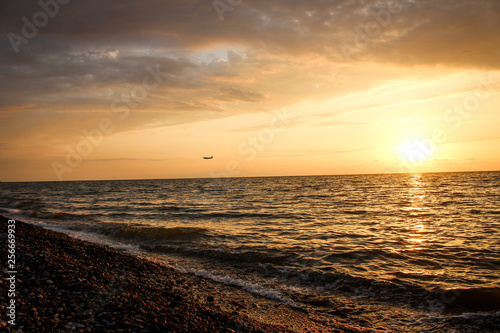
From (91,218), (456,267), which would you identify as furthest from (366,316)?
(91,218)

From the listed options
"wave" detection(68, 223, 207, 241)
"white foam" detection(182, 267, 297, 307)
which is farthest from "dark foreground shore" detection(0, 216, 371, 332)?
"wave" detection(68, 223, 207, 241)

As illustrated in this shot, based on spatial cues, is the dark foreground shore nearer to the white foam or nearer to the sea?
the white foam

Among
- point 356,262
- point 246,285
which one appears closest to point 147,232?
point 246,285

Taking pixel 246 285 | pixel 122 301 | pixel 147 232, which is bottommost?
pixel 147 232

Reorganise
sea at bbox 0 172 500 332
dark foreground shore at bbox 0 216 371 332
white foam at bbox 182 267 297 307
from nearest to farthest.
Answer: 1. dark foreground shore at bbox 0 216 371 332
2. sea at bbox 0 172 500 332
3. white foam at bbox 182 267 297 307

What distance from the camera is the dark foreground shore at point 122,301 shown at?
20.5 feet

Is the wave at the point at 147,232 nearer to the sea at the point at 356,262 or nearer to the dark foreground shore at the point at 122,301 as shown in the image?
the sea at the point at 356,262

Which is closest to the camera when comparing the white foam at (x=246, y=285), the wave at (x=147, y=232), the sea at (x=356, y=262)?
the sea at (x=356, y=262)

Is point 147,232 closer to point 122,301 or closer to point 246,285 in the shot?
point 246,285

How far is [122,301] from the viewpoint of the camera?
24.8 feet

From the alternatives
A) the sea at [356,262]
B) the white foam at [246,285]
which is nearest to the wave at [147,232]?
the sea at [356,262]

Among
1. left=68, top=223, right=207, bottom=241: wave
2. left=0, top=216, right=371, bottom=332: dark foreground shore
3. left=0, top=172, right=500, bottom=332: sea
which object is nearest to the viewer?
left=0, top=216, right=371, bottom=332: dark foreground shore

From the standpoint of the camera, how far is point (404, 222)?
2369 cm

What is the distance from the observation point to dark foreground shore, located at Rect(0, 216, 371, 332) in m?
6.26
